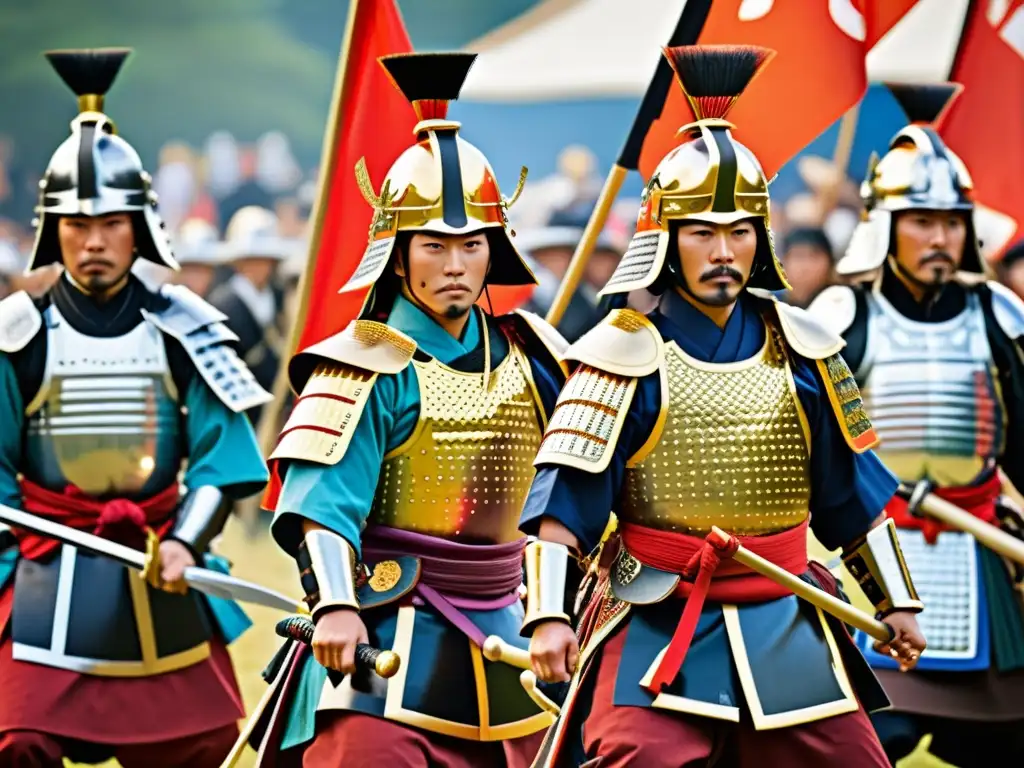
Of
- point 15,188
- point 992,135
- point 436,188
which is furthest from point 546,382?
point 15,188

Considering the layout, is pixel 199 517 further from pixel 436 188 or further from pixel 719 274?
pixel 719 274

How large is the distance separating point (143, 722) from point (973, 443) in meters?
3.00

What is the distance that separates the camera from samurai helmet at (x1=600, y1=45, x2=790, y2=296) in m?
5.85

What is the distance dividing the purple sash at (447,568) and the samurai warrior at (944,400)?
7.62ft

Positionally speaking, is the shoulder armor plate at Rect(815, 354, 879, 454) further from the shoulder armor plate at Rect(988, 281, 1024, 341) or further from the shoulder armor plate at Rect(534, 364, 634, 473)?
the shoulder armor plate at Rect(988, 281, 1024, 341)

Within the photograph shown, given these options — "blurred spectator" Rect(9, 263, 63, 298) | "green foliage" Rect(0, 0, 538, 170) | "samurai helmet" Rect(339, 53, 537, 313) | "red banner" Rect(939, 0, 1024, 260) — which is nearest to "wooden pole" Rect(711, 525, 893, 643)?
"samurai helmet" Rect(339, 53, 537, 313)

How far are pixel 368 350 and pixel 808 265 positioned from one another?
32.4ft

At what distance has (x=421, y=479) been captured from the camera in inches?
247

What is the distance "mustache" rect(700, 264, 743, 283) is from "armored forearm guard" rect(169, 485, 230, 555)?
2377 millimetres

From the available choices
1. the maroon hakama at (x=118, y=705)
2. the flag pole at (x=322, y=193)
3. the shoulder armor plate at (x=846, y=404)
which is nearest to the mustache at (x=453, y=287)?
the shoulder armor plate at (x=846, y=404)

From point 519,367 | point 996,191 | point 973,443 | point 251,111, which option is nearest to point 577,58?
point 251,111

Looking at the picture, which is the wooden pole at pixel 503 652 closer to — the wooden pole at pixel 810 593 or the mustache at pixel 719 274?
the wooden pole at pixel 810 593

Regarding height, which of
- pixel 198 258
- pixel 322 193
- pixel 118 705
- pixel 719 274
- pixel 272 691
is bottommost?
pixel 118 705

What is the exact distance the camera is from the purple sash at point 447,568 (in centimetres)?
624
